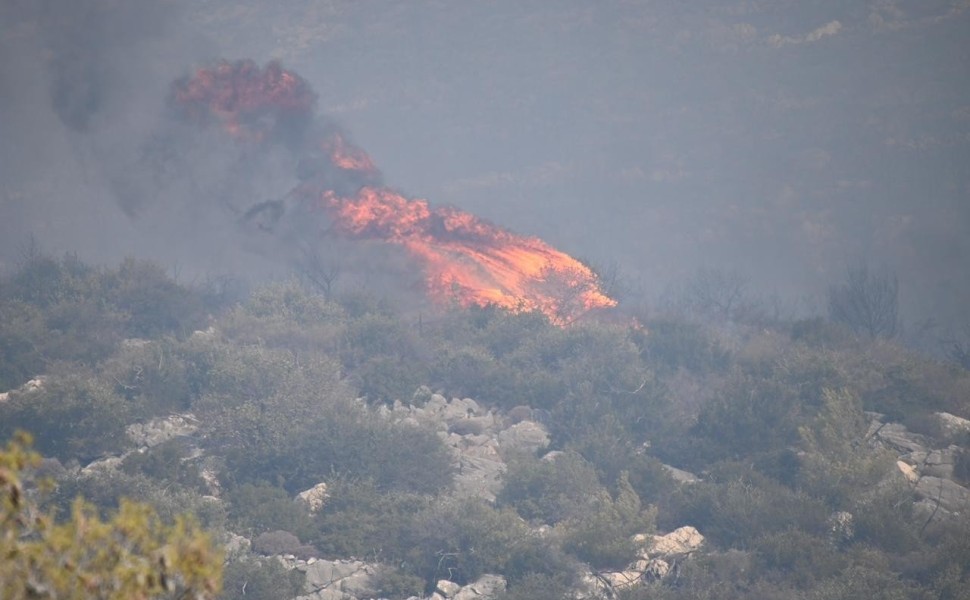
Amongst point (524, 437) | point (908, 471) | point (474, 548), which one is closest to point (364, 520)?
point (474, 548)

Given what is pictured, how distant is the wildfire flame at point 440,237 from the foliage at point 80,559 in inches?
1897

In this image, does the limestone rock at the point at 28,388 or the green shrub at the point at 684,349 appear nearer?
the limestone rock at the point at 28,388

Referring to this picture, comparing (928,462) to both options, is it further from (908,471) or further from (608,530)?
(608,530)

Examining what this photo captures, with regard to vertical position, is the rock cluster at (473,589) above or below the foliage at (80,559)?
below

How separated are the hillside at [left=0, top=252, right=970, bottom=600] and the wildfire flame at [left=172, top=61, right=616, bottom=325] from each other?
3836 mm

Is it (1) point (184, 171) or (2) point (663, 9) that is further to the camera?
(2) point (663, 9)

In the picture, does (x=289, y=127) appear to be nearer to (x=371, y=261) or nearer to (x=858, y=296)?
(x=371, y=261)

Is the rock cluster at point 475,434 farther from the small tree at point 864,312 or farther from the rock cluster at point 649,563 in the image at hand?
the small tree at point 864,312

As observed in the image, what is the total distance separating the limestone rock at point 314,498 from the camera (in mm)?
35438

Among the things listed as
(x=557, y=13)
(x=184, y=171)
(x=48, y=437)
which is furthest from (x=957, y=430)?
(x=557, y=13)

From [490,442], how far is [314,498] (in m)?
9.58

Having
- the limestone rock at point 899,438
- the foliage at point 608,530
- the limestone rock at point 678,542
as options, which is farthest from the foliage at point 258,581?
the limestone rock at point 899,438

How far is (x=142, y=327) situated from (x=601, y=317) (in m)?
27.4

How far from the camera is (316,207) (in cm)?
6419
